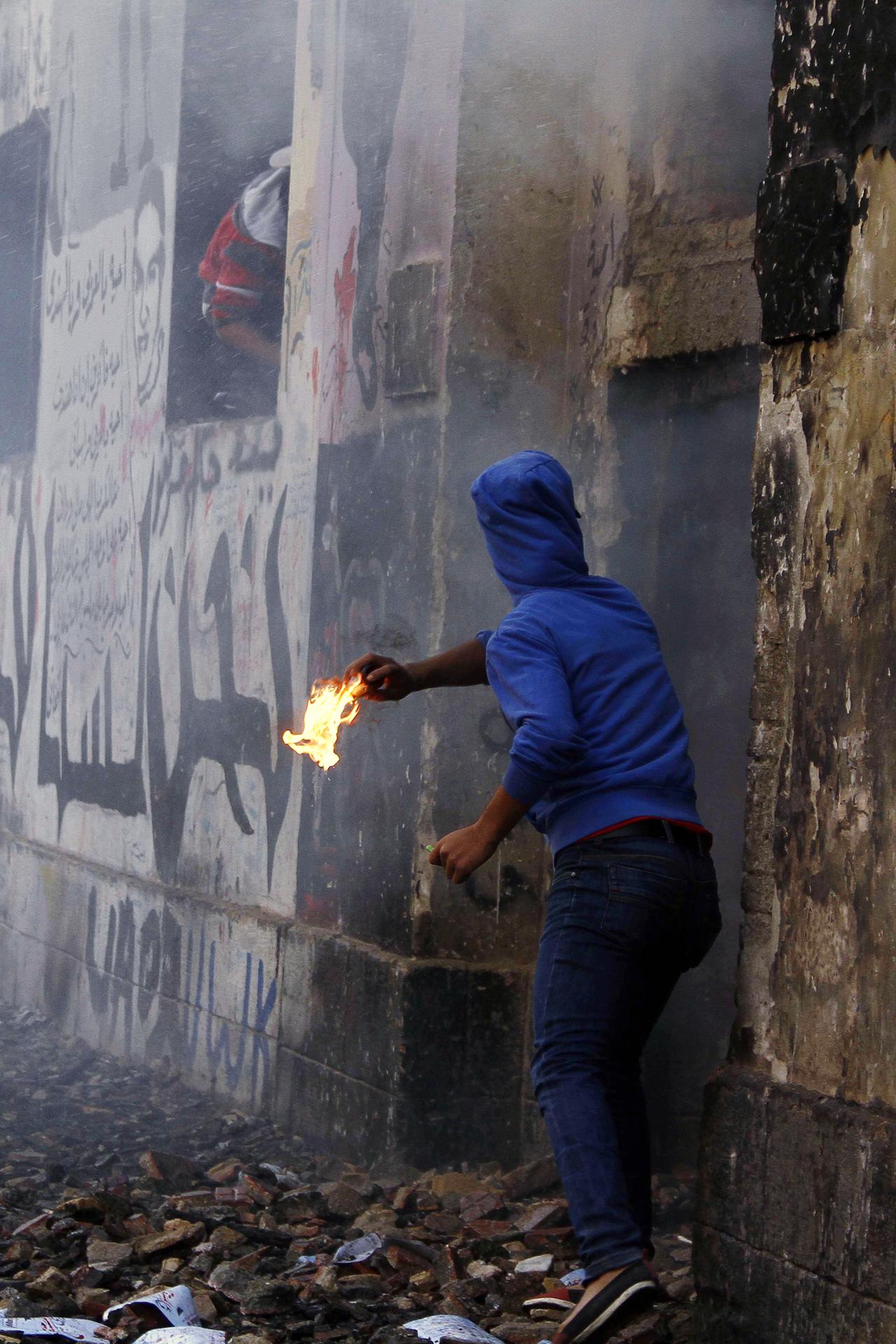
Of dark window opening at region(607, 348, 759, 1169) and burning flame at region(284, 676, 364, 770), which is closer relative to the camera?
burning flame at region(284, 676, 364, 770)

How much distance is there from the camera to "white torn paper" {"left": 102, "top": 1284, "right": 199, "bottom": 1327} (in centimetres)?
370

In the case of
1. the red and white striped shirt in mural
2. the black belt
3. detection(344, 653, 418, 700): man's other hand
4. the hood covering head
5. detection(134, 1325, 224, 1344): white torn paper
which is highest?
the red and white striped shirt in mural

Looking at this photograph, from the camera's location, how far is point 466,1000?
492cm

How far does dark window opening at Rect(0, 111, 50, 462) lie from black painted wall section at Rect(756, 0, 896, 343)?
6.52m

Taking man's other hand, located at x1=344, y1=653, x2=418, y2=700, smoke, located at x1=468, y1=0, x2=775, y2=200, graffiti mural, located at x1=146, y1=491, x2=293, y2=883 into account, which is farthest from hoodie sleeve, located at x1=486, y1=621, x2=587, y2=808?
graffiti mural, located at x1=146, y1=491, x2=293, y2=883

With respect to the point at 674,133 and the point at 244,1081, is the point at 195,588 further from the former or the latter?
the point at 674,133

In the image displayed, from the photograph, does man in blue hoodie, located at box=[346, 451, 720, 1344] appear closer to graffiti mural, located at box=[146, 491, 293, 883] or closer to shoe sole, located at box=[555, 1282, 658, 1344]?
shoe sole, located at box=[555, 1282, 658, 1344]

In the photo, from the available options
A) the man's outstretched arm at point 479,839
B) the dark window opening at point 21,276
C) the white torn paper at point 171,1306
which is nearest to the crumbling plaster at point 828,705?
the man's outstretched arm at point 479,839

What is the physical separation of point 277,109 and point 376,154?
1.58 metres

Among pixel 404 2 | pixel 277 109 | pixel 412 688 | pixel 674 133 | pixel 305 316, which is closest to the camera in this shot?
pixel 412 688

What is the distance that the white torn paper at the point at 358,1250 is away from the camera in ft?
13.8

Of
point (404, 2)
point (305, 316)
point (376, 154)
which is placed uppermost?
point (404, 2)

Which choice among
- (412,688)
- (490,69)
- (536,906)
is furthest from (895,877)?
(490,69)

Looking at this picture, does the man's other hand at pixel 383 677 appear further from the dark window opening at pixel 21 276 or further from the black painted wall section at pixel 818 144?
the dark window opening at pixel 21 276
